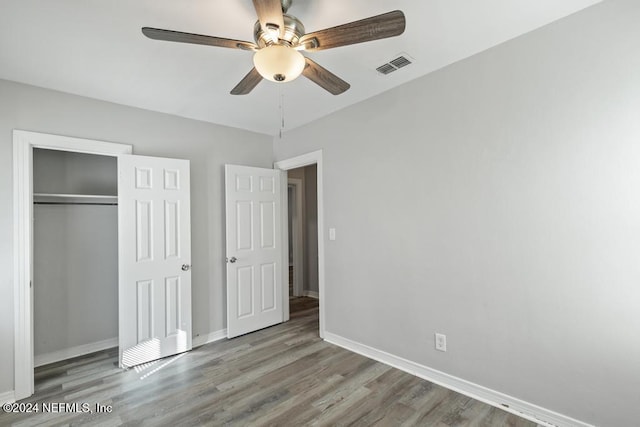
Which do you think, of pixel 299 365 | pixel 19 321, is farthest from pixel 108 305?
pixel 299 365

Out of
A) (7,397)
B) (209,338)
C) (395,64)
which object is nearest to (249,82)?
(395,64)

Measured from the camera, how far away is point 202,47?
6.59 feet

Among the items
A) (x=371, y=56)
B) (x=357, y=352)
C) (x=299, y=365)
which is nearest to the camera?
(x=371, y=56)

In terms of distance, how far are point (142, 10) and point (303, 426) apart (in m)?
2.71

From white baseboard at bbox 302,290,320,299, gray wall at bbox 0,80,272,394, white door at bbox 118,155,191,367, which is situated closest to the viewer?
gray wall at bbox 0,80,272,394

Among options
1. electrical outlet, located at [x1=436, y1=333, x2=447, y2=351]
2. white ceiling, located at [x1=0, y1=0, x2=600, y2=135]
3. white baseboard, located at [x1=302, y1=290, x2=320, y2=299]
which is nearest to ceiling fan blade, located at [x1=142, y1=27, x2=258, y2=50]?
white ceiling, located at [x1=0, y1=0, x2=600, y2=135]

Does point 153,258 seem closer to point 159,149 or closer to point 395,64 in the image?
point 159,149

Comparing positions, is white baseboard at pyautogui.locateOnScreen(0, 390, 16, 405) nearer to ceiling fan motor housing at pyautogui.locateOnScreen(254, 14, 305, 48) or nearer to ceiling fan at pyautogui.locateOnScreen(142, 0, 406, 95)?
ceiling fan at pyautogui.locateOnScreen(142, 0, 406, 95)

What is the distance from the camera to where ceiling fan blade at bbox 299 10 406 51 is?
1295 mm

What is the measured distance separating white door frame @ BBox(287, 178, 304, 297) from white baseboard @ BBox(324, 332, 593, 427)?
7.52 ft

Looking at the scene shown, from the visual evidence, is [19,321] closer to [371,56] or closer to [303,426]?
[303,426]

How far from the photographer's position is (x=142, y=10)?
1650mm

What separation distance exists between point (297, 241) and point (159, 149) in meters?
2.70

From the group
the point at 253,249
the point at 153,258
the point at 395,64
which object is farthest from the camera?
the point at 253,249
